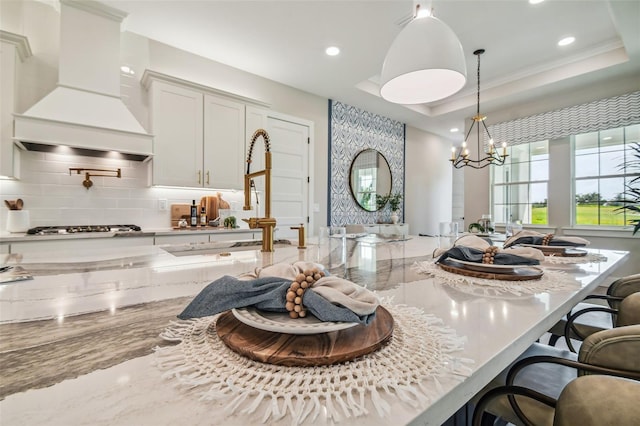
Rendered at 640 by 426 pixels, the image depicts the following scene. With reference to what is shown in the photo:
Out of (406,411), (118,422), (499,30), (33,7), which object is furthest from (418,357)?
(33,7)

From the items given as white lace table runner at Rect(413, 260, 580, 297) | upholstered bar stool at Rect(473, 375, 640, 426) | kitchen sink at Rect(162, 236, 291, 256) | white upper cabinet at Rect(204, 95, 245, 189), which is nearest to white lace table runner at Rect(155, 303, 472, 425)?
upholstered bar stool at Rect(473, 375, 640, 426)

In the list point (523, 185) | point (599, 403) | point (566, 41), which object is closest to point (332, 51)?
point (566, 41)

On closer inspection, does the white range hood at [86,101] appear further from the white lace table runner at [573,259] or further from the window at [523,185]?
the window at [523,185]

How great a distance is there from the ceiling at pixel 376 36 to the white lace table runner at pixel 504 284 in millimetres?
2473

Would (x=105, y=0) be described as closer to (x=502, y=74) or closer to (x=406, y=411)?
(x=406, y=411)

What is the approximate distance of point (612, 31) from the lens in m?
2.96

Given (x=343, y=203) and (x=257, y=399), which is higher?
(x=343, y=203)

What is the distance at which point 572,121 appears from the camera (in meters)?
3.83

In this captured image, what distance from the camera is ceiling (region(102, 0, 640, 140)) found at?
8.27 ft

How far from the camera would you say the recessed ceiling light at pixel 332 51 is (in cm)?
309

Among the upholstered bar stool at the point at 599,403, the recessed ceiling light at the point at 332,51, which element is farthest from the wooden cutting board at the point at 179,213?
the upholstered bar stool at the point at 599,403

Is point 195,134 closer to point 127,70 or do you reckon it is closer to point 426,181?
point 127,70

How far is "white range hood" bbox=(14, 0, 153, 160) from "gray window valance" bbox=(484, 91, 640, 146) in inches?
191

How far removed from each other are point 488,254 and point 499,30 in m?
3.04
